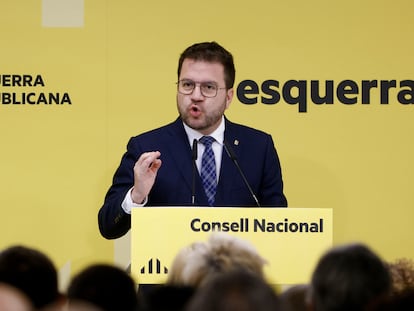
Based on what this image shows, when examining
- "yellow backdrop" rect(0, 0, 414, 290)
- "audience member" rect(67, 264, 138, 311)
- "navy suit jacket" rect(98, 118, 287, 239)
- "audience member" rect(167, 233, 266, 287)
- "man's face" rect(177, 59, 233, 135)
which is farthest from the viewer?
"yellow backdrop" rect(0, 0, 414, 290)

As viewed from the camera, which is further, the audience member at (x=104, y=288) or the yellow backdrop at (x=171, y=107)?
the yellow backdrop at (x=171, y=107)

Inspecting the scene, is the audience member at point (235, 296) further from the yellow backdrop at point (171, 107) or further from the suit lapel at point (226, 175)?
the yellow backdrop at point (171, 107)

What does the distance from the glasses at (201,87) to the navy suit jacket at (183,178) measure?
17cm

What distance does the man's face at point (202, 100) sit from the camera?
469 centimetres

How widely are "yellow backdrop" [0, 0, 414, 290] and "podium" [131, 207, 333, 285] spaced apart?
1.90 meters

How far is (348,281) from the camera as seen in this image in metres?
2.71

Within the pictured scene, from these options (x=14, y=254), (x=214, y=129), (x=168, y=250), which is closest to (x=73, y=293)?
(x=14, y=254)

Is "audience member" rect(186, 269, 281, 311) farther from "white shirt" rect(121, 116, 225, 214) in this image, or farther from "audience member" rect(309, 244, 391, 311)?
"white shirt" rect(121, 116, 225, 214)

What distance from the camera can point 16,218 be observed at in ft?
19.6

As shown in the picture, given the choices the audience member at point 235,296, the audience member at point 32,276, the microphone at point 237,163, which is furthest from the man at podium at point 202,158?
the audience member at point 235,296

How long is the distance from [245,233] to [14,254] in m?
1.33

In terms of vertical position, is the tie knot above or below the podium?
above

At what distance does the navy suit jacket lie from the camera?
4543mm

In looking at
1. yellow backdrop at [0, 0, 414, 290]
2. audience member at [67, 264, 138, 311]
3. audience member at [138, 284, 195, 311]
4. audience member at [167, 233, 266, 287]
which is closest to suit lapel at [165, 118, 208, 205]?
yellow backdrop at [0, 0, 414, 290]
